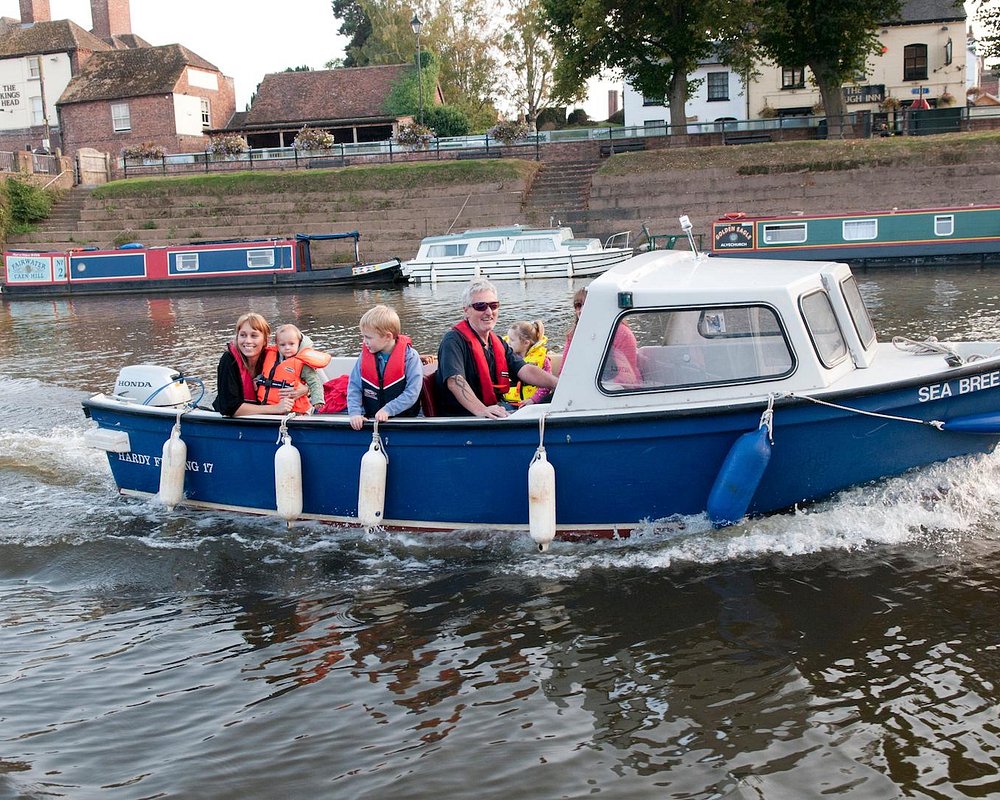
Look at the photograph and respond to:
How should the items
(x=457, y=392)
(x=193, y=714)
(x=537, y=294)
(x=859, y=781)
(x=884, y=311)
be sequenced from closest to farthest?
1. (x=859, y=781)
2. (x=193, y=714)
3. (x=457, y=392)
4. (x=884, y=311)
5. (x=537, y=294)

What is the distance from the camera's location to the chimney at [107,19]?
206 ft

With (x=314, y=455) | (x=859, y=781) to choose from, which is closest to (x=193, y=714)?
(x=314, y=455)

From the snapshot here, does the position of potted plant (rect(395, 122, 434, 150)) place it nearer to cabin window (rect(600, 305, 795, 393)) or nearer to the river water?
the river water

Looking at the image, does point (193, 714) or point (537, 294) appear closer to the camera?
point (193, 714)

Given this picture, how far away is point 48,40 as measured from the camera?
196 ft

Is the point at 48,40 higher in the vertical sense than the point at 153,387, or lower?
higher

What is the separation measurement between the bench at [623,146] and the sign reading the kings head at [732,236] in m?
11.9

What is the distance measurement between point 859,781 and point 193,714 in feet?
11.4

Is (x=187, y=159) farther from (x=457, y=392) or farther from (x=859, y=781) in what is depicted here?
(x=859, y=781)

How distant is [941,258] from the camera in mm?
29656

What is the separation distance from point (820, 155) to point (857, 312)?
31.5 meters

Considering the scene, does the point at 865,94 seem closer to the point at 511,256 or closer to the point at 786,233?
the point at 786,233

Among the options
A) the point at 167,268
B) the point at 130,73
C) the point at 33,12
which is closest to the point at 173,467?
the point at 167,268

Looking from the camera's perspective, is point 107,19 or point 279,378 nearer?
point 279,378
